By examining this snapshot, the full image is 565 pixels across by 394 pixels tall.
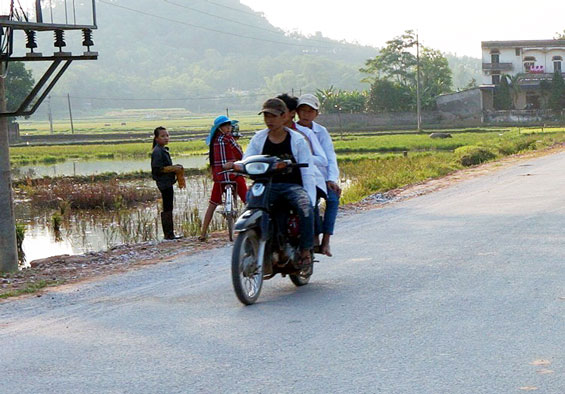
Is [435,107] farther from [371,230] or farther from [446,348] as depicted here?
[446,348]

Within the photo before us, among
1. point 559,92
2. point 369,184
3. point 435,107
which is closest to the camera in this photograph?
point 369,184

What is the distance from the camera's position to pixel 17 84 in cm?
6550

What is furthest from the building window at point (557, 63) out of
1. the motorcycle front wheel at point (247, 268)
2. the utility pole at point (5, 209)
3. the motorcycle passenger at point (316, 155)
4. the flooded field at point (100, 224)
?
the motorcycle front wheel at point (247, 268)

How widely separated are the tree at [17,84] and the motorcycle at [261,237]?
58.9 m

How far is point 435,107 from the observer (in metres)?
76.1

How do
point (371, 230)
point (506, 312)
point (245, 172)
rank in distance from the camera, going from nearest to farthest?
1. point (506, 312)
2. point (245, 172)
3. point (371, 230)

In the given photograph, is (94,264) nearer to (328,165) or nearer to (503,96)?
(328,165)

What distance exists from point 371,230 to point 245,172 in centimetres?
488

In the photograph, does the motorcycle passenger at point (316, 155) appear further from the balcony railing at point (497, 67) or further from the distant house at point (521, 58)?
the balcony railing at point (497, 67)

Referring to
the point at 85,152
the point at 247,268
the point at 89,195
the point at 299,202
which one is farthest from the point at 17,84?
the point at 247,268

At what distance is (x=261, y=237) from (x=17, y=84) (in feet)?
204

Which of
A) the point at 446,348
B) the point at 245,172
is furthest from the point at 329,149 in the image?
the point at 446,348

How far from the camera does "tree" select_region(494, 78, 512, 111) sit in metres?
72.2

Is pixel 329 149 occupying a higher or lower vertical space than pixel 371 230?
higher
